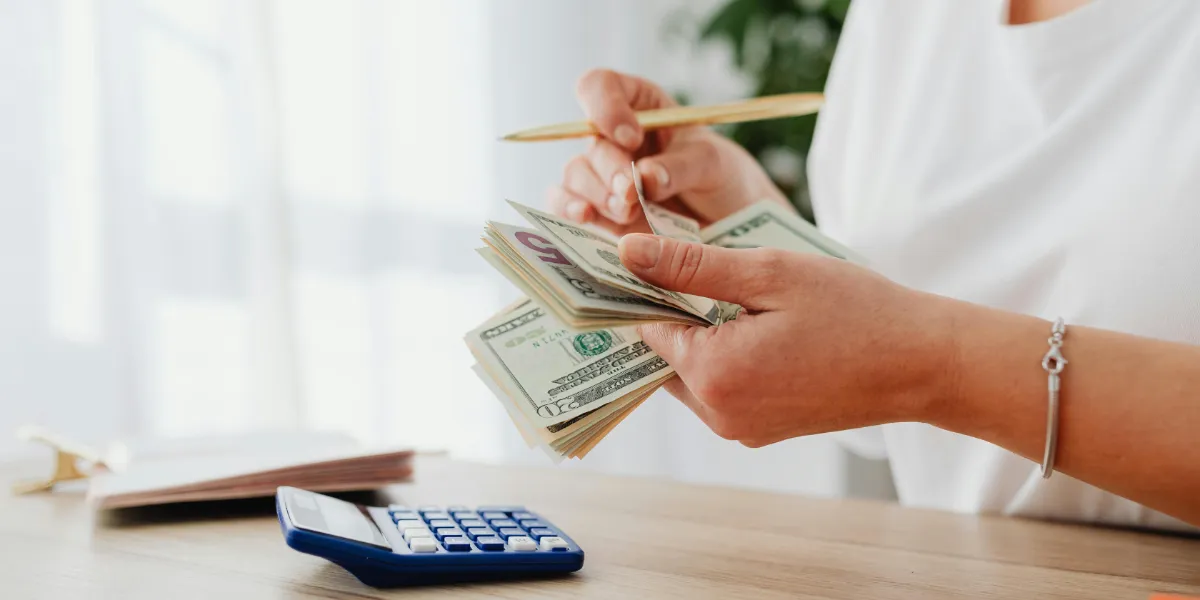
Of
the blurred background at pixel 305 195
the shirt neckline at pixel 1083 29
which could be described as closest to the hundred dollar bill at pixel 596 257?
the shirt neckline at pixel 1083 29

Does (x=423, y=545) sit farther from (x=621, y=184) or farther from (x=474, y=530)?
(x=621, y=184)

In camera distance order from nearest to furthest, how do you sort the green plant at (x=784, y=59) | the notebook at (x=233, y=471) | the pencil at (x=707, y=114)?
the notebook at (x=233, y=471), the pencil at (x=707, y=114), the green plant at (x=784, y=59)

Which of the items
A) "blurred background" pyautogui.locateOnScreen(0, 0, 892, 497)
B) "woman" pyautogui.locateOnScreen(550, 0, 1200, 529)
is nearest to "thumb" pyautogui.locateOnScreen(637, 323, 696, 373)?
"woman" pyautogui.locateOnScreen(550, 0, 1200, 529)

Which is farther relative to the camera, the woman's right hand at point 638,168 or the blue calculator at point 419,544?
the woman's right hand at point 638,168

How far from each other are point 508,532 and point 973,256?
0.71 meters

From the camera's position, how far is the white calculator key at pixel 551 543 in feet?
2.20

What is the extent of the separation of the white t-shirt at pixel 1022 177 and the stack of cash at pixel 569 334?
282 millimetres

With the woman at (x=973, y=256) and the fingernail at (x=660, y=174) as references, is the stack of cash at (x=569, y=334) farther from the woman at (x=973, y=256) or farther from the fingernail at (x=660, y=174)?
the fingernail at (x=660, y=174)

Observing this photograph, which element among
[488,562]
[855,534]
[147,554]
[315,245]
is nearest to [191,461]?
[147,554]

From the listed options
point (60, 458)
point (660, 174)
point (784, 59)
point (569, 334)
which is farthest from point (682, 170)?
point (784, 59)

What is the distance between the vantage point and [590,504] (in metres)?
0.97

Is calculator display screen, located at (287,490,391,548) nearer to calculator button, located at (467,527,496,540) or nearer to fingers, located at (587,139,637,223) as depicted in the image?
calculator button, located at (467,527,496,540)

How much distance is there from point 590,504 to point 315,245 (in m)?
1.61

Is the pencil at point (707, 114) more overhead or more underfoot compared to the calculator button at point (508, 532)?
more overhead
